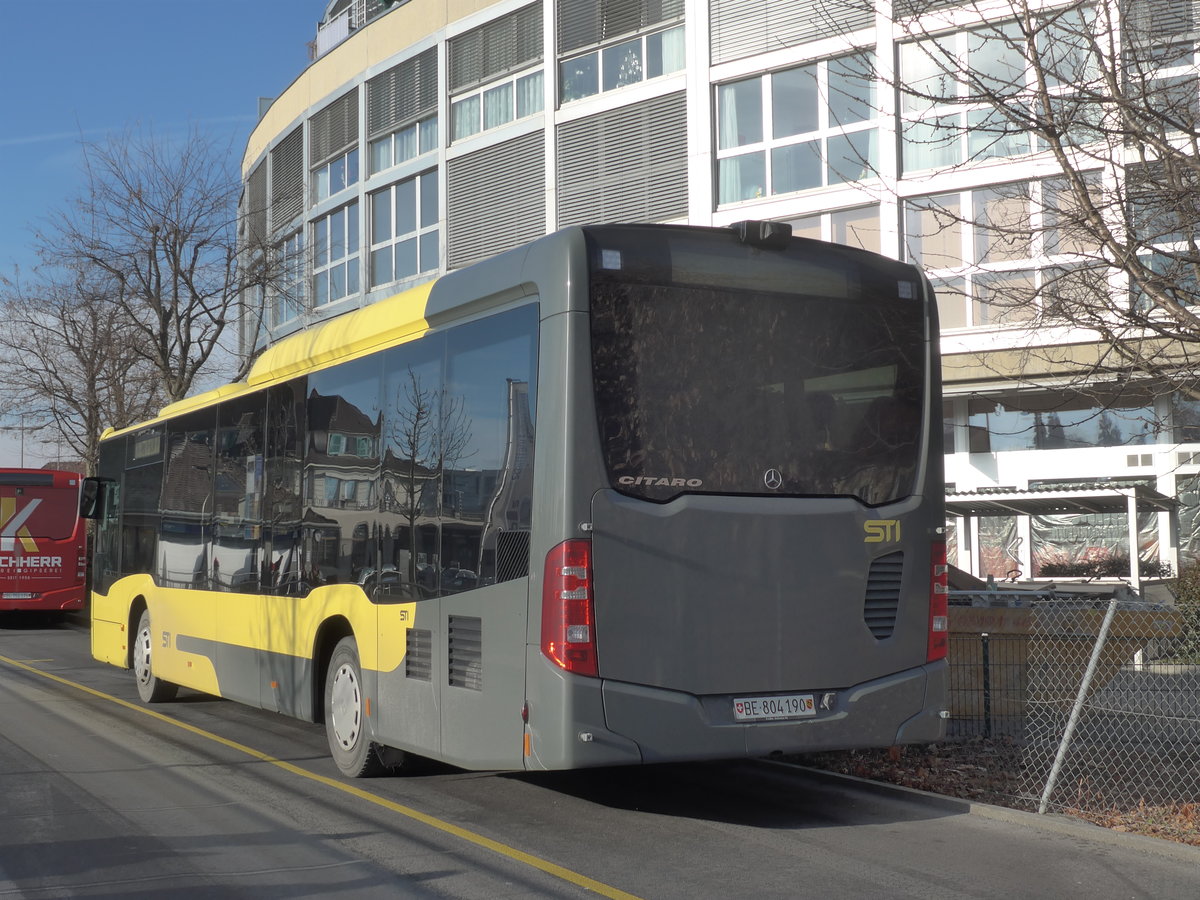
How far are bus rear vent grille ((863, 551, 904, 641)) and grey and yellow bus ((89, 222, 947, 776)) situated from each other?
1 cm

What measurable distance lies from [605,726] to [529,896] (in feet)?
3.69

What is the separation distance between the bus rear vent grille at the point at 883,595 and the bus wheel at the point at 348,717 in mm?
3517

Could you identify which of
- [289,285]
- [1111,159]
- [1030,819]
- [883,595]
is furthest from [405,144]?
[1030,819]

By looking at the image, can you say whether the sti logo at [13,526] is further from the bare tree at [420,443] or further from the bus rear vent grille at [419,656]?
the bus rear vent grille at [419,656]

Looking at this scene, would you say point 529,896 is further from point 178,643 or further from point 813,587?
point 178,643

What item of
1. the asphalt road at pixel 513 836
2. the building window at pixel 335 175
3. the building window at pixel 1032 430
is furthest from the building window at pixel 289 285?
the asphalt road at pixel 513 836

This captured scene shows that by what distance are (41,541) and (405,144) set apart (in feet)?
45.3

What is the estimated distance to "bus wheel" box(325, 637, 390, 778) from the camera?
347 inches

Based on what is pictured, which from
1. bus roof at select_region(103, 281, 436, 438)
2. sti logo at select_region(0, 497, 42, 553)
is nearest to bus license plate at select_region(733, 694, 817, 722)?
bus roof at select_region(103, 281, 436, 438)

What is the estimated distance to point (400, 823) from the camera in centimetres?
741

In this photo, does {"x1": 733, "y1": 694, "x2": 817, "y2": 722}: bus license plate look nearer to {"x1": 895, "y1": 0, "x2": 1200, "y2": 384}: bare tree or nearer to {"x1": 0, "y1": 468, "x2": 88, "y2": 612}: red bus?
{"x1": 895, "y1": 0, "x2": 1200, "y2": 384}: bare tree

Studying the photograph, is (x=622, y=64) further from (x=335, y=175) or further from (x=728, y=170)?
(x=335, y=175)

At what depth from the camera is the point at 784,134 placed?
81.9 ft

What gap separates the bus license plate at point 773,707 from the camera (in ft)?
23.3
